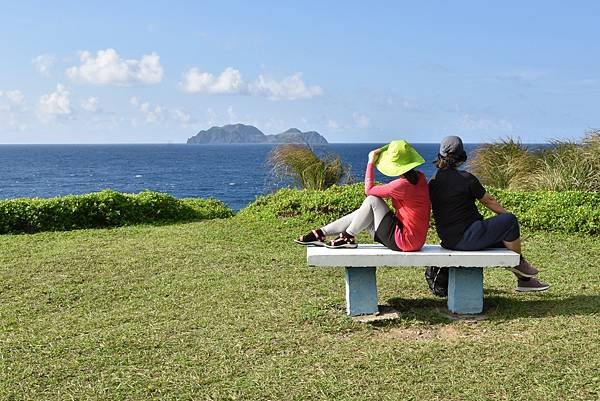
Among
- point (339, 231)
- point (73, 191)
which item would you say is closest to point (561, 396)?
point (339, 231)

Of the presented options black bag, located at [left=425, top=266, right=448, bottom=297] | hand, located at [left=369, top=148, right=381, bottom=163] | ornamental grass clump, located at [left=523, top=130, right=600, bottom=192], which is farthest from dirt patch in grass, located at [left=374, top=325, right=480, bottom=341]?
ornamental grass clump, located at [left=523, top=130, right=600, bottom=192]

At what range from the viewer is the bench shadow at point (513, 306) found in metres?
5.81

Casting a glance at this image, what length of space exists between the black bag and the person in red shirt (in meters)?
0.75

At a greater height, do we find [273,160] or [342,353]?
[273,160]

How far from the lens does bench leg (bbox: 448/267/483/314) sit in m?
5.79

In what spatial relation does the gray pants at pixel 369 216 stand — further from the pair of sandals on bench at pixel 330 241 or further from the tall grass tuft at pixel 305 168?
the tall grass tuft at pixel 305 168

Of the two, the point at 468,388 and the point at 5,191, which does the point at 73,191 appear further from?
the point at 468,388

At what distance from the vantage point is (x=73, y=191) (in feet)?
178

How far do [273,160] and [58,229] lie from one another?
15.8ft

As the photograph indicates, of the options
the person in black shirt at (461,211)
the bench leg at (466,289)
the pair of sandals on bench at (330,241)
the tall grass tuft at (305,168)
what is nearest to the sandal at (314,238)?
the pair of sandals on bench at (330,241)

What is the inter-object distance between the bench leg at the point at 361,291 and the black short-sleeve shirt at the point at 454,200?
738mm

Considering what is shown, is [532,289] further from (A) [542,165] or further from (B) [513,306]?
(A) [542,165]

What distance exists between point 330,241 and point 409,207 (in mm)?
739

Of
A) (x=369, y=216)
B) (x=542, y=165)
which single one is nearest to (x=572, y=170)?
(x=542, y=165)
